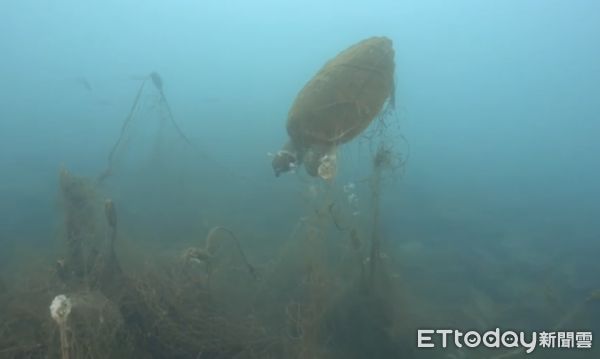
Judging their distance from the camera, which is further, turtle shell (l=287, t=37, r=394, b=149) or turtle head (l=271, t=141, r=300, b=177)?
turtle head (l=271, t=141, r=300, b=177)

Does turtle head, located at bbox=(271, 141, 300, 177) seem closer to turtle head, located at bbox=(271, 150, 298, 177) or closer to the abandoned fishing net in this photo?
turtle head, located at bbox=(271, 150, 298, 177)

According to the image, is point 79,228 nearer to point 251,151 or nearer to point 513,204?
point 251,151

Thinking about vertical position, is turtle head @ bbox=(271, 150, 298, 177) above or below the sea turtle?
below

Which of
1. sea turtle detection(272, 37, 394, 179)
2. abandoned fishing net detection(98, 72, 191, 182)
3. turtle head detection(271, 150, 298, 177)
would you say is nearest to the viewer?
sea turtle detection(272, 37, 394, 179)

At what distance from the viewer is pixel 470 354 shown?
6.42 m

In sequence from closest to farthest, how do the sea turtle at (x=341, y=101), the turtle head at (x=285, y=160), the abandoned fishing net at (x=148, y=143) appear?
the sea turtle at (x=341, y=101) < the turtle head at (x=285, y=160) < the abandoned fishing net at (x=148, y=143)

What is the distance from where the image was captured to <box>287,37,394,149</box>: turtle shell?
6.03 m

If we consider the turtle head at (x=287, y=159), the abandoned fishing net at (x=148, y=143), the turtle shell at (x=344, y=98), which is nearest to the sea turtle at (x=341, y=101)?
the turtle shell at (x=344, y=98)

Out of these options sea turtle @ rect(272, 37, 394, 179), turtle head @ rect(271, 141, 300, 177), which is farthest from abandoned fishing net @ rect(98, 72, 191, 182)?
sea turtle @ rect(272, 37, 394, 179)

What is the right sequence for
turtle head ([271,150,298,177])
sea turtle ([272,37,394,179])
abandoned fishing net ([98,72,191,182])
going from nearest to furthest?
sea turtle ([272,37,394,179])
turtle head ([271,150,298,177])
abandoned fishing net ([98,72,191,182])

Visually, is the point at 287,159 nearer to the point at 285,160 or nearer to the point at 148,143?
the point at 285,160

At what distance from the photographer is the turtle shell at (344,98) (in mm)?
6031

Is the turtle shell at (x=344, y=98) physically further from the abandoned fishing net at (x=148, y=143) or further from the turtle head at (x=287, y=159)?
the abandoned fishing net at (x=148, y=143)

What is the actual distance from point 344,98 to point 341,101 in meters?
0.06
